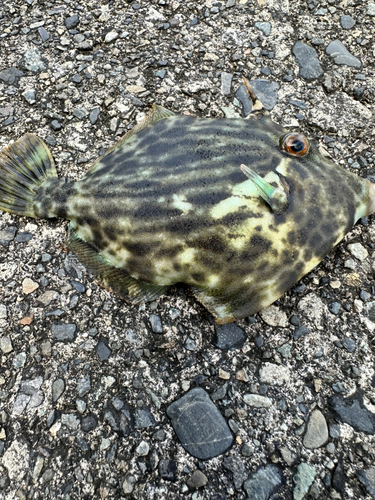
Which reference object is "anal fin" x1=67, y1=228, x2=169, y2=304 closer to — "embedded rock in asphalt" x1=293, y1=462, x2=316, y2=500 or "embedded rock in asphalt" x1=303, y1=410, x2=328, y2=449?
"embedded rock in asphalt" x1=303, y1=410, x2=328, y2=449

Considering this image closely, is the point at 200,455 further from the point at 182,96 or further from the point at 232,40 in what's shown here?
the point at 232,40

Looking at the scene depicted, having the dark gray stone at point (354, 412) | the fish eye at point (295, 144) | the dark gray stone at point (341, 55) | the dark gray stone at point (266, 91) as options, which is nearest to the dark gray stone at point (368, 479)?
the dark gray stone at point (354, 412)

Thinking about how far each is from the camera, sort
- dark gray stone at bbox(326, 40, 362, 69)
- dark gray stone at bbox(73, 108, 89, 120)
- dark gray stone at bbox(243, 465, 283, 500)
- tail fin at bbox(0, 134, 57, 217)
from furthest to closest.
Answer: dark gray stone at bbox(326, 40, 362, 69), dark gray stone at bbox(73, 108, 89, 120), tail fin at bbox(0, 134, 57, 217), dark gray stone at bbox(243, 465, 283, 500)

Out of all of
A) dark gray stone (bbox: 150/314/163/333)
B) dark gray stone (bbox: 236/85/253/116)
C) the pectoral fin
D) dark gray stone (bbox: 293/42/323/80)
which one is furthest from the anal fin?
dark gray stone (bbox: 293/42/323/80)

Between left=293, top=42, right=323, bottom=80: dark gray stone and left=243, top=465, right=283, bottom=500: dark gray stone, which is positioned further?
left=293, top=42, right=323, bottom=80: dark gray stone

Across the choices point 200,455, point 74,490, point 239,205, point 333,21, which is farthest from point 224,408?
point 333,21

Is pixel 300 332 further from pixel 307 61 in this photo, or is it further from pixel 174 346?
pixel 307 61

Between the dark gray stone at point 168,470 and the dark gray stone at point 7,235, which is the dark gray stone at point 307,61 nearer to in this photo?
the dark gray stone at point 7,235
